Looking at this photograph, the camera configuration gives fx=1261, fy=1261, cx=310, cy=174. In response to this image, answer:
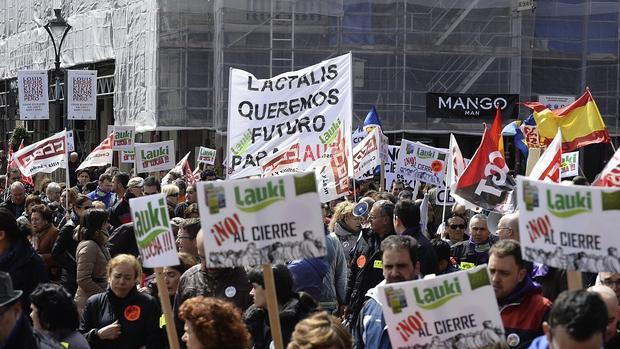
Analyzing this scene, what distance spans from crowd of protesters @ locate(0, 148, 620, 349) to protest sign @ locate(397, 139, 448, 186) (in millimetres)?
4151

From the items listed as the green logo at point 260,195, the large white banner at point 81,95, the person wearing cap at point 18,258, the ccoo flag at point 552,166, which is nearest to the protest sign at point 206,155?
the large white banner at point 81,95

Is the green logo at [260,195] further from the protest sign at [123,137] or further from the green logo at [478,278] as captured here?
the protest sign at [123,137]

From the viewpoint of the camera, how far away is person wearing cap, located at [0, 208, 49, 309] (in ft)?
27.7

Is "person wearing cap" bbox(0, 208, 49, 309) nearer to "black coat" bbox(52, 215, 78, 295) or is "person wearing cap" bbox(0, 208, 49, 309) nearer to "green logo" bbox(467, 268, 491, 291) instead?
"black coat" bbox(52, 215, 78, 295)

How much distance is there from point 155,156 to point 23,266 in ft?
40.0

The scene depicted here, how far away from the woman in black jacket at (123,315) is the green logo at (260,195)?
190cm

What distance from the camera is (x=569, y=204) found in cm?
559

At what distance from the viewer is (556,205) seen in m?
5.61

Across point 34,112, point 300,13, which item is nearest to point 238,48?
point 300,13

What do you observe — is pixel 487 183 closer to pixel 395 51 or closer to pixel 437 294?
pixel 437 294

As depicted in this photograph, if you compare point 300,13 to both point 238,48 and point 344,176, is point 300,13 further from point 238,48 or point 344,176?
point 344,176

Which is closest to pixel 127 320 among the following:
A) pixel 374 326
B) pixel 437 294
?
pixel 374 326

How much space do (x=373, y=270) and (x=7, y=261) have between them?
9.45 ft

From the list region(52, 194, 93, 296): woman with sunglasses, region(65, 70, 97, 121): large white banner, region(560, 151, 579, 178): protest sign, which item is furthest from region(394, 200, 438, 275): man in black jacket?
region(65, 70, 97, 121): large white banner
